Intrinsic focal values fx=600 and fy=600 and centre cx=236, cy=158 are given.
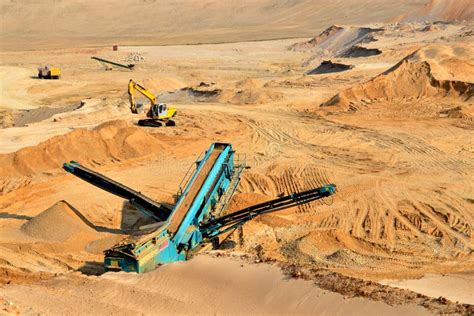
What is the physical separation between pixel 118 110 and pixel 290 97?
9.42 m

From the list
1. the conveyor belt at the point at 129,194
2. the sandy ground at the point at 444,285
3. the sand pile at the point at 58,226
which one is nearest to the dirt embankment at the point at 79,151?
the sand pile at the point at 58,226

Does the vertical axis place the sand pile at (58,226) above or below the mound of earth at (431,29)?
below

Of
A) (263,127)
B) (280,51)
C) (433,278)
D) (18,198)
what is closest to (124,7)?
(280,51)

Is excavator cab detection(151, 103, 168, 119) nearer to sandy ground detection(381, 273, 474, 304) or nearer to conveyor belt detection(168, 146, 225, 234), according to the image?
conveyor belt detection(168, 146, 225, 234)

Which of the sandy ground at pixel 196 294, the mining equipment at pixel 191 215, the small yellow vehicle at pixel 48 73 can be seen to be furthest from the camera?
the small yellow vehicle at pixel 48 73

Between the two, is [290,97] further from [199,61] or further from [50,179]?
[199,61]

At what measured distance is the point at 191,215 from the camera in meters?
12.9

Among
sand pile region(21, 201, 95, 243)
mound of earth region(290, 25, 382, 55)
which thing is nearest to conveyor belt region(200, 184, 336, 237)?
sand pile region(21, 201, 95, 243)

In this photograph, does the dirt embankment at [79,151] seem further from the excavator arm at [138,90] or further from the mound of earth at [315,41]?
the mound of earth at [315,41]

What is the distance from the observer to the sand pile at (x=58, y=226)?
14.4 m

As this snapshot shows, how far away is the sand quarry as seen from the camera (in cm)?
1028

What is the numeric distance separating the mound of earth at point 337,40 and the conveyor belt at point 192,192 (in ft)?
149

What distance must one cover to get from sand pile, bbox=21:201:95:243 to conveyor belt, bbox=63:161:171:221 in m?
0.95

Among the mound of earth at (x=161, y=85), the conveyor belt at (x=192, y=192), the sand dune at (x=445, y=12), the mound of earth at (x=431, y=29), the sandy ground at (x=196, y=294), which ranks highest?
the sand dune at (x=445, y=12)
